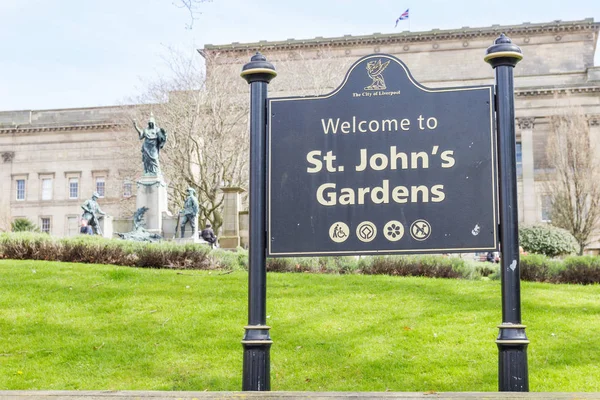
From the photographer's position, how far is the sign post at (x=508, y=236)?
4.76 meters

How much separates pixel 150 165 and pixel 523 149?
4540 centimetres

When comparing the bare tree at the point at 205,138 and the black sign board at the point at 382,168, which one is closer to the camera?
the black sign board at the point at 382,168

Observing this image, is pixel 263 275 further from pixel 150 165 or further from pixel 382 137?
pixel 150 165

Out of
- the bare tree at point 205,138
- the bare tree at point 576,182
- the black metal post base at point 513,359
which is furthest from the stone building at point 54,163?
the black metal post base at point 513,359

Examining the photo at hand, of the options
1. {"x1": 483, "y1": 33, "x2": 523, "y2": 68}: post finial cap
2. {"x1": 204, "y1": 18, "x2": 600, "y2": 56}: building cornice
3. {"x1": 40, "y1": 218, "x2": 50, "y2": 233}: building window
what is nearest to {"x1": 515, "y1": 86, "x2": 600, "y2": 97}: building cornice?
{"x1": 204, "y1": 18, "x2": 600, "y2": 56}: building cornice

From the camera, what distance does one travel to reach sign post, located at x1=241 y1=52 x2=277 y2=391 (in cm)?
502

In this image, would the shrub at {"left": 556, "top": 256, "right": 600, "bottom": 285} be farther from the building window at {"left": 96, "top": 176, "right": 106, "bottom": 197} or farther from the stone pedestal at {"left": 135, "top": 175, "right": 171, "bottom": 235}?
the building window at {"left": 96, "top": 176, "right": 106, "bottom": 197}

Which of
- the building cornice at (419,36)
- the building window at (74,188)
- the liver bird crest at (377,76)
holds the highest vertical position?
the building cornice at (419,36)

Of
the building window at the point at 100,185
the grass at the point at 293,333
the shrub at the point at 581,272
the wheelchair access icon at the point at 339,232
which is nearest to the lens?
the wheelchair access icon at the point at 339,232

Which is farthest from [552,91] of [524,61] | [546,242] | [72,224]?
[72,224]

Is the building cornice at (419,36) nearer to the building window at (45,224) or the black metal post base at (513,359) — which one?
the building window at (45,224)

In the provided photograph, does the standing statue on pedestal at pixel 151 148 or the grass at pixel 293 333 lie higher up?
the standing statue on pedestal at pixel 151 148

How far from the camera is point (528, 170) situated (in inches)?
2571

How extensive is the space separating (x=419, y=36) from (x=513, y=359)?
6539 cm
